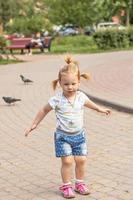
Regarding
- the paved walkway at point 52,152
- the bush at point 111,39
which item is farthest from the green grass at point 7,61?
the paved walkway at point 52,152

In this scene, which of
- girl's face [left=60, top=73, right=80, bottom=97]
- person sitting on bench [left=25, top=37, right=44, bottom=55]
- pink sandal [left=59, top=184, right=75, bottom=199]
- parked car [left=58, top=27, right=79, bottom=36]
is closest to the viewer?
girl's face [left=60, top=73, right=80, bottom=97]

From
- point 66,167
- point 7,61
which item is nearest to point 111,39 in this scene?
point 7,61

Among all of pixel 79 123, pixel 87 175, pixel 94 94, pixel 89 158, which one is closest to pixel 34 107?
pixel 94 94

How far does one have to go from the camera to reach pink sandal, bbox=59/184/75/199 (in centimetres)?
550

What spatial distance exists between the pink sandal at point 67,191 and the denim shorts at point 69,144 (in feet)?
1.08

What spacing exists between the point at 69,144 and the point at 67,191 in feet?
1.51

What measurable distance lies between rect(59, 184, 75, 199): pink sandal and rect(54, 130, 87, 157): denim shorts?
33 cm

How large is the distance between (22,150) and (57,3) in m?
51.1

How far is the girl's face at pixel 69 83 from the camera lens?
17.6 ft

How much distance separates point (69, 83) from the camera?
5.37m

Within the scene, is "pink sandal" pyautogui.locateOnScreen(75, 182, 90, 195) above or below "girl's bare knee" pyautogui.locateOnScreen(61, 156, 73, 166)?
below

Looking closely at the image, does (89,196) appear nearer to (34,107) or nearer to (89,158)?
(89,158)

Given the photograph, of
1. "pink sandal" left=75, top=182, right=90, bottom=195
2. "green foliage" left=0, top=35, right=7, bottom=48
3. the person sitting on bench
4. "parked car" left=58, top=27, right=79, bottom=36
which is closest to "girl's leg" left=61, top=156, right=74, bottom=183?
"pink sandal" left=75, top=182, right=90, bottom=195

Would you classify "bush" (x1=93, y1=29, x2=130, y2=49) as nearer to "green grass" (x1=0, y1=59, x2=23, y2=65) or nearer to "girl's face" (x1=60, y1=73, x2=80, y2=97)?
"green grass" (x1=0, y1=59, x2=23, y2=65)
